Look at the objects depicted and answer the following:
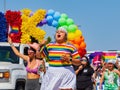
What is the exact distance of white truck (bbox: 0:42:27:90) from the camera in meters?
11.8

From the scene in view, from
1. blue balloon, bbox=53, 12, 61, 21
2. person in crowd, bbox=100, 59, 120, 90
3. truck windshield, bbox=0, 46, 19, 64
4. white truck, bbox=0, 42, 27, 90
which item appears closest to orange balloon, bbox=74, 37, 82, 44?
blue balloon, bbox=53, 12, 61, 21

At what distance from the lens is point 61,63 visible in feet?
26.7

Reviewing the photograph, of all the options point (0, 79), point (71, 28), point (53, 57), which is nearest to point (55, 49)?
point (53, 57)

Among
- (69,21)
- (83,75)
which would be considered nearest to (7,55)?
(83,75)

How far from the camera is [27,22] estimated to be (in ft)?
51.7

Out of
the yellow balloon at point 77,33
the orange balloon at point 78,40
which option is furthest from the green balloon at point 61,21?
the orange balloon at point 78,40

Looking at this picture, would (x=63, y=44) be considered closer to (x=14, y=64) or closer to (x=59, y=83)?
(x=59, y=83)

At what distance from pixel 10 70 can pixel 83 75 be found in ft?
7.53

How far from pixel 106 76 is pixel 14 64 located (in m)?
2.45

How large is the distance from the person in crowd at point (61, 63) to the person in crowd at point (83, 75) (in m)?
4.59

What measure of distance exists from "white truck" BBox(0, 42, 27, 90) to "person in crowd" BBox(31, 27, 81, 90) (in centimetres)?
369

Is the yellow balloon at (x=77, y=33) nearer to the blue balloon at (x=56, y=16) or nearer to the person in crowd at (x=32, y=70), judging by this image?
the blue balloon at (x=56, y=16)

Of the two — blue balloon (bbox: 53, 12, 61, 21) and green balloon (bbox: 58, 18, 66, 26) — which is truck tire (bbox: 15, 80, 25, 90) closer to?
green balloon (bbox: 58, 18, 66, 26)

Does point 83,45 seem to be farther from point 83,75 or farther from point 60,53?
point 60,53
